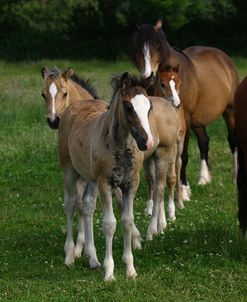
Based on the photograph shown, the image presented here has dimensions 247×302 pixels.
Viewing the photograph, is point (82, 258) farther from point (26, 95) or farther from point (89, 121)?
point (26, 95)

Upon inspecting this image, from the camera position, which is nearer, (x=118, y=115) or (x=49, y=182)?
(x=118, y=115)

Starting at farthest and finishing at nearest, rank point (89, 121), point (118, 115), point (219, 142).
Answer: point (219, 142) < point (89, 121) < point (118, 115)

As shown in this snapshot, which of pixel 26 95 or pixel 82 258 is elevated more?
pixel 82 258

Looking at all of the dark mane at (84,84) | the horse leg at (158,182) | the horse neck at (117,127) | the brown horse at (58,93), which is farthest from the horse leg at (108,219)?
the dark mane at (84,84)

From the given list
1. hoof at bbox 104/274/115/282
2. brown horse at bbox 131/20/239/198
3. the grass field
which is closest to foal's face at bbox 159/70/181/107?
brown horse at bbox 131/20/239/198

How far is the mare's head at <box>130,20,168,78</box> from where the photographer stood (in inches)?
471

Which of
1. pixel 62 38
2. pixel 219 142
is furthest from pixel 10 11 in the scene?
pixel 219 142

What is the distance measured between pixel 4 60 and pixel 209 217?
26.7 meters

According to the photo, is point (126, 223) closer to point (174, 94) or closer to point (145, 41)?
point (174, 94)

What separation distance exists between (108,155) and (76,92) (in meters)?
2.78

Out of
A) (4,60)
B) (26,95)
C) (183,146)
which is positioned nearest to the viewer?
(183,146)

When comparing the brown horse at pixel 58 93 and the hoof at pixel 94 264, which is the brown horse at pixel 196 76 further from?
the hoof at pixel 94 264

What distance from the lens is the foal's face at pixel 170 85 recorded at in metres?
11.1

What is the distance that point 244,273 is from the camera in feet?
25.4
